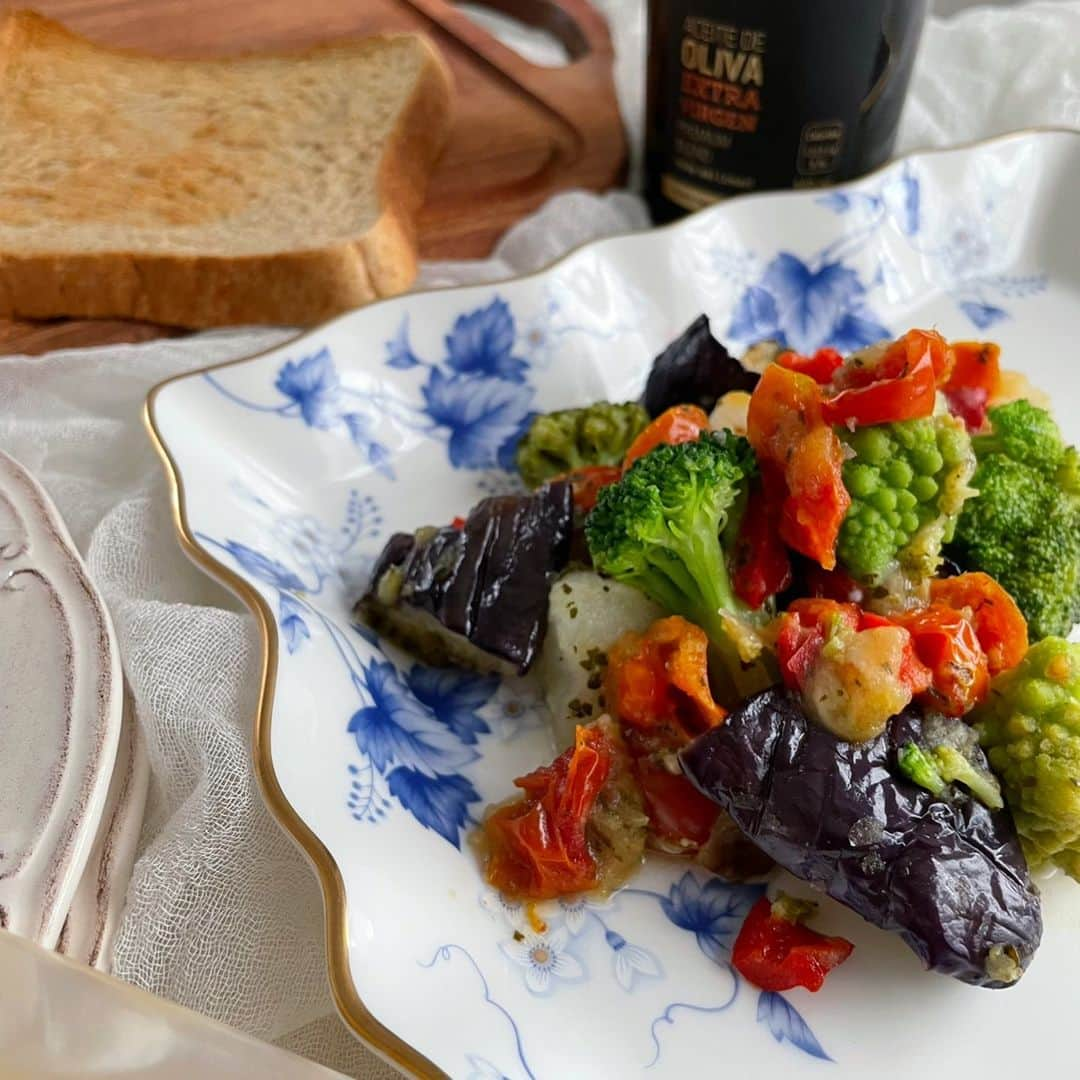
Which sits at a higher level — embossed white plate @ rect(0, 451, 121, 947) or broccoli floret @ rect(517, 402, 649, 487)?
broccoli floret @ rect(517, 402, 649, 487)

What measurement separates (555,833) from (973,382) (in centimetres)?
113

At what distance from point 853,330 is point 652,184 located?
2.51 feet

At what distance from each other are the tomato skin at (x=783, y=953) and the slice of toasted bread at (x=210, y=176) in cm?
174

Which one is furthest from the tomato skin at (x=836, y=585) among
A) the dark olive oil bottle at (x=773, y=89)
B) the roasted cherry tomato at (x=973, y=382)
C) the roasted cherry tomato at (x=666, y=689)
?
the dark olive oil bottle at (x=773, y=89)

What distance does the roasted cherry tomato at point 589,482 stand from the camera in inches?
80.2

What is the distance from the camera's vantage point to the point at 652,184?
3066 mm

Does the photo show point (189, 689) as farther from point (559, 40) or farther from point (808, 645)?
point (559, 40)

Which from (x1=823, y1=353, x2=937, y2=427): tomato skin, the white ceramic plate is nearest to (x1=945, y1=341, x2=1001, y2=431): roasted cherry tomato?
(x1=823, y1=353, x2=937, y2=427): tomato skin

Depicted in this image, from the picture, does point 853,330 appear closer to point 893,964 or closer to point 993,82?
point 993,82

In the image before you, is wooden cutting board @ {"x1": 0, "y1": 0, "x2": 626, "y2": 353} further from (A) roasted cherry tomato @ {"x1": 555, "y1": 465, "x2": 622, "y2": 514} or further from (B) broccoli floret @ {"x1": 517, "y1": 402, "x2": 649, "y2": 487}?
(A) roasted cherry tomato @ {"x1": 555, "y1": 465, "x2": 622, "y2": 514}

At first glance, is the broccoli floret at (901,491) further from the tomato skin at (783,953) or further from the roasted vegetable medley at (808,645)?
the tomato skin at (783,953)

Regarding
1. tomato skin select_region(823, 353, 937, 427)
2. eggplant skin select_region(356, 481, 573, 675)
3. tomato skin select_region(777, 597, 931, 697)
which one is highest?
tomato skin select_region(823, 353, 937, 427)

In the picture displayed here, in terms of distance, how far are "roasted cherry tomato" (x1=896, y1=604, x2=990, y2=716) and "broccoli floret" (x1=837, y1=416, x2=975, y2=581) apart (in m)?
0.11

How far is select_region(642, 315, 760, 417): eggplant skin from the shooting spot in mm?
2137
